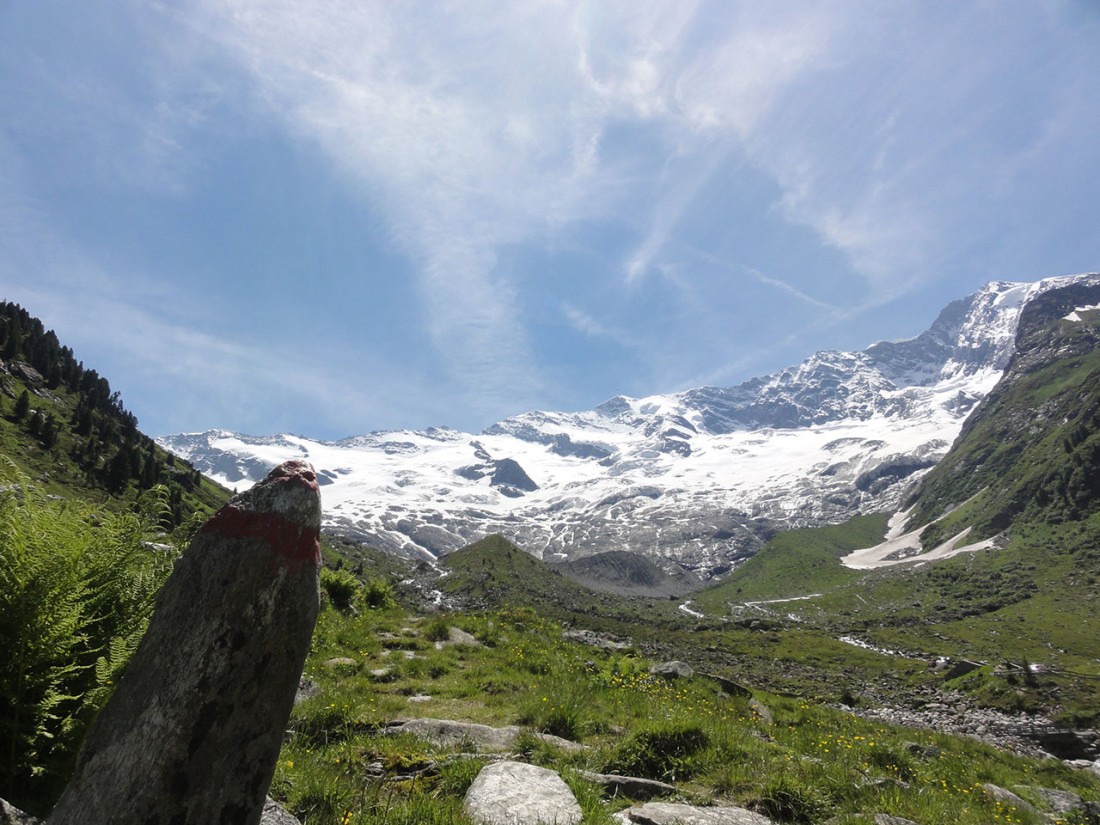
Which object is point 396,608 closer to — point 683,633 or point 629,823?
point 629,823

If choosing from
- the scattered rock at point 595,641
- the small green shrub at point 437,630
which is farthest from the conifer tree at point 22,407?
the small green shrub at point 437,630

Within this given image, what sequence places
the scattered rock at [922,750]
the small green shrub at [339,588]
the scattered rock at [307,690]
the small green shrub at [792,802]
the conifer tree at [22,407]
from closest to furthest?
the small green shrub at [792,802] → the scattered rock at [307,690] → the scattered rock at [922,750] → the small green shrub at [339,588] → the conifer tree at [22,407]

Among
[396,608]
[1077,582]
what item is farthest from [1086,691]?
[1077,582]

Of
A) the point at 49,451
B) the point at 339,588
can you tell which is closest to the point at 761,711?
the point at 339,588

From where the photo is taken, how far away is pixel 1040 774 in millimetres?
17938

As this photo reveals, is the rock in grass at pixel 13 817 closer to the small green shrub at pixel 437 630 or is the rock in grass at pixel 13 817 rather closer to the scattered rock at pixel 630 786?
the scattered rock at pixel 630 786

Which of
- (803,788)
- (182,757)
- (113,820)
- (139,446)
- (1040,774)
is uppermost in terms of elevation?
(139,446)

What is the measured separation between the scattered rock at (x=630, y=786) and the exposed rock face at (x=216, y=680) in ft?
17.7

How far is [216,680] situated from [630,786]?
642 cm

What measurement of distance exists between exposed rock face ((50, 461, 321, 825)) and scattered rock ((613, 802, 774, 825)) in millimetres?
4505

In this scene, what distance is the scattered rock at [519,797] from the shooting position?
614 centimetres

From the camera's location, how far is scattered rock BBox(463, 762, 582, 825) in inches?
242

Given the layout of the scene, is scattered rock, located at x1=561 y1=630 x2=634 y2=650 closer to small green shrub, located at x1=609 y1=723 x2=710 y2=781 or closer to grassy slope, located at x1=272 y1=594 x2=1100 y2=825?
grassy slope, located at x1=272 y1=594 x2=1100 y2=825

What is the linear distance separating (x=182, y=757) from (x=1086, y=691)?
74166 mm
